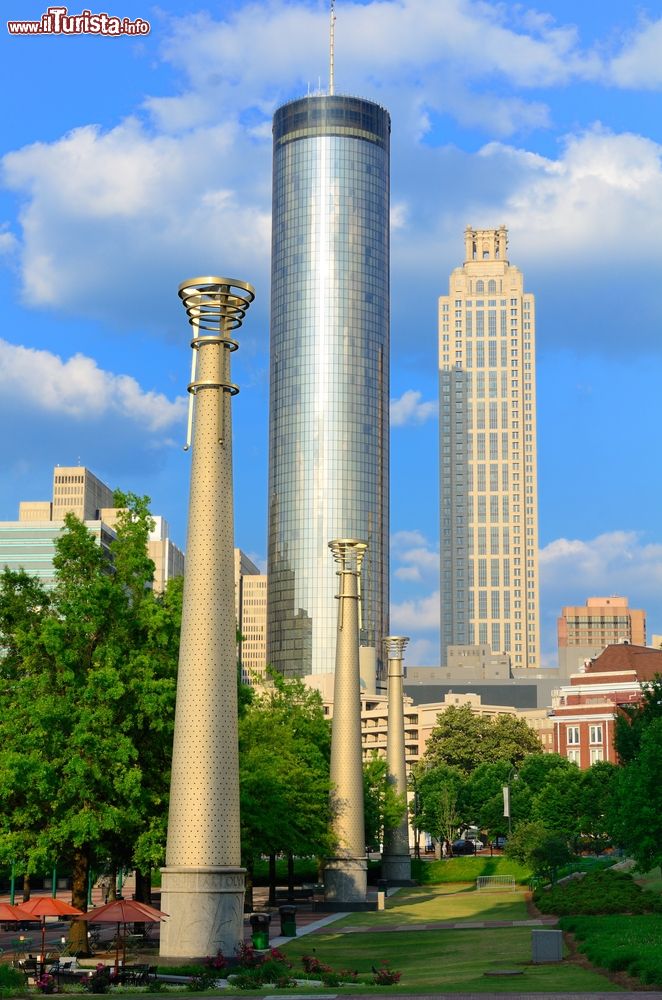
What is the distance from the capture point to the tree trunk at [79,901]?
4366 cm

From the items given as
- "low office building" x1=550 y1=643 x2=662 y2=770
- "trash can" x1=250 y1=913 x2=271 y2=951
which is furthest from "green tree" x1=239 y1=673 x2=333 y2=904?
"low office building" x1=550 y1=643 x2=662 y2=770

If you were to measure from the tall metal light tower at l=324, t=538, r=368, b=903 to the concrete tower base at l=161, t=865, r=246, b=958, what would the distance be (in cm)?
3411

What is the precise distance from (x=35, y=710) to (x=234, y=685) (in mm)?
8539

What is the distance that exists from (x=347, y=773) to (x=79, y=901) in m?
28.8

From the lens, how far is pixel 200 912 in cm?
3719

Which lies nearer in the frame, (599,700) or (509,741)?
(599,700)

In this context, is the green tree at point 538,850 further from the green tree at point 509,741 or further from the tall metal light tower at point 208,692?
the green tree at point 509,741

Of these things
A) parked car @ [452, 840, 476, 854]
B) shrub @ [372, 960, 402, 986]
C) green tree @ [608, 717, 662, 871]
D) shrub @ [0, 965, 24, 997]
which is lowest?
parked car @ [452, 840, 476, 854]

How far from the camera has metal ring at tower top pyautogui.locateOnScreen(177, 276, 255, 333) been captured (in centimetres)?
4125

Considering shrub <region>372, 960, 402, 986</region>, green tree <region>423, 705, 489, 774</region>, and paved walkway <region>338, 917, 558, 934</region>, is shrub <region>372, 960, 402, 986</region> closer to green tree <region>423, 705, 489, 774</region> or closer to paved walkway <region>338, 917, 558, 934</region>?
paved walkway <region>338, 917, 558, 934</region>

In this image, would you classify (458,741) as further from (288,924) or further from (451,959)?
(451,959)

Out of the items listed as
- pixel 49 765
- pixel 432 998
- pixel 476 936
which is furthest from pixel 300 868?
pixel 432 998

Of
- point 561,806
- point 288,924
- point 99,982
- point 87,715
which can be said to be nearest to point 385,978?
point 99,982

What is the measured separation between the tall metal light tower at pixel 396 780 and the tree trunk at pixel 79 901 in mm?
49345
